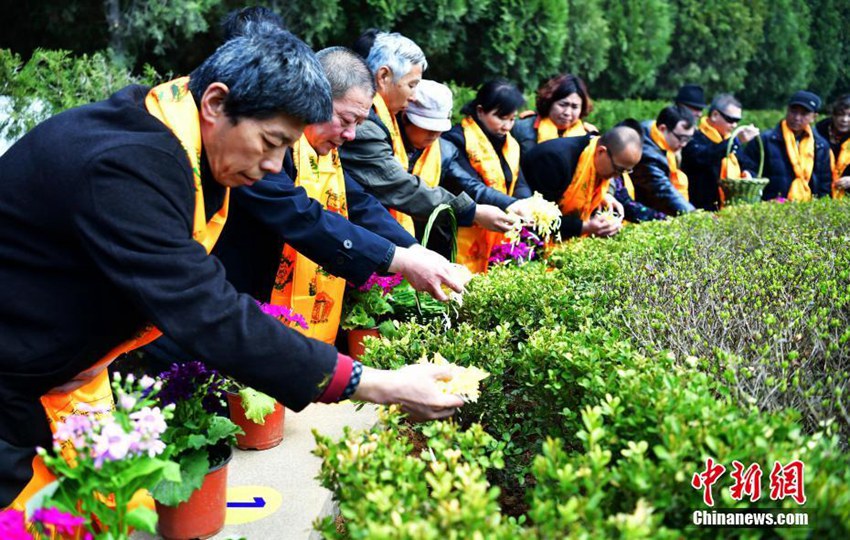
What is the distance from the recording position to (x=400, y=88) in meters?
4.49

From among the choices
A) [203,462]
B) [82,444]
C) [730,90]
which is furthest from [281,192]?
[730,90]

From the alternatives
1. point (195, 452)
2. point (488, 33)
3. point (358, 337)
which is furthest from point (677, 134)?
point (195, 452)

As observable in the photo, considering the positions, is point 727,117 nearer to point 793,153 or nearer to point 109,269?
point 793,153

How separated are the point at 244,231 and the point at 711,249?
8.64ft

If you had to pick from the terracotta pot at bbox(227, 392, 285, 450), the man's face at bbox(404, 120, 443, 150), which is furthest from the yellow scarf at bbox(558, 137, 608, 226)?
the terracotta pot at bbox(227, 392, 285, 450)

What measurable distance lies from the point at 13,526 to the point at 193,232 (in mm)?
822

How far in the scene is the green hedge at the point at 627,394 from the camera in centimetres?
171

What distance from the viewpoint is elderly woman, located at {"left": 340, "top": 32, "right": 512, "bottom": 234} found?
13.9ft

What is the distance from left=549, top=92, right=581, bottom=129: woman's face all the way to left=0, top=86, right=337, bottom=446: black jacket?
202 inches

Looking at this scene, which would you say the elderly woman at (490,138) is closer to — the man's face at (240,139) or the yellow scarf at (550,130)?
the yellow scarf at (550,130)

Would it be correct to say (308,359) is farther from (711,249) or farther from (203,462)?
(711,249)

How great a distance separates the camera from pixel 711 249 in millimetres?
4418

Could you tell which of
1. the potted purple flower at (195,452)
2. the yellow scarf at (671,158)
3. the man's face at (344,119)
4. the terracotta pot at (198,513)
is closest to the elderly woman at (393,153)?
the man's face at (344,119)

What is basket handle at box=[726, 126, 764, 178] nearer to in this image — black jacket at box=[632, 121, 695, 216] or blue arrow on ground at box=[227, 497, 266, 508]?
black jacket at box=[632, 121, 695, 216]
